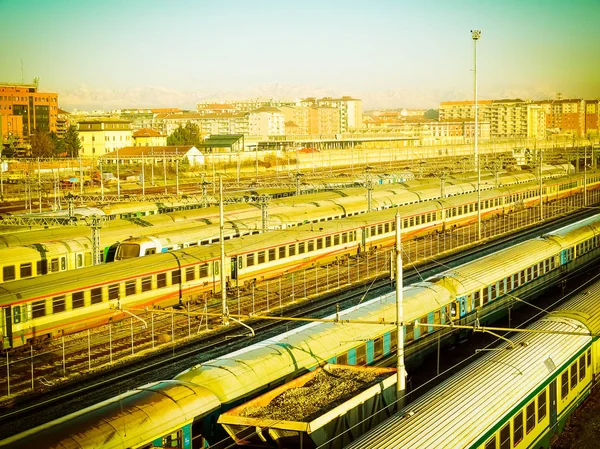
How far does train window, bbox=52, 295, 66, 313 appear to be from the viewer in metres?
20.5

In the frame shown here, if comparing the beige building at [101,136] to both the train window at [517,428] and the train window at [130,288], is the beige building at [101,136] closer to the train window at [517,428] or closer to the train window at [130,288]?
the train window at [130,288]

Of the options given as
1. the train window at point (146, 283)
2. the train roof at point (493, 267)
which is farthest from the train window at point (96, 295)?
the train roof at point (493, 267)

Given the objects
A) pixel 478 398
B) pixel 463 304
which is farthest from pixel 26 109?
pixel 478 398

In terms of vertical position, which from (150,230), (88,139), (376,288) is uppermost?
(88,139)

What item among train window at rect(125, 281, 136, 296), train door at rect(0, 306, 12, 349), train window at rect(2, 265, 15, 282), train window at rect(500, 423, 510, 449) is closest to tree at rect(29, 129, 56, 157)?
train window at rect(2, 265, 15, 282)

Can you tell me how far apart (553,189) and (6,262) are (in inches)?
1878

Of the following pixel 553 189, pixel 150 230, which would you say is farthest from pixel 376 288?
pixel 553 189

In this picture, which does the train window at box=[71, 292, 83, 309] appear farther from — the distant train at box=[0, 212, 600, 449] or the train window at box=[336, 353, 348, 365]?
the train window at box=[336, 353, 348, 365]

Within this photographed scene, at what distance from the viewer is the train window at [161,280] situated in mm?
23847

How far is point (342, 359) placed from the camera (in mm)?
15141

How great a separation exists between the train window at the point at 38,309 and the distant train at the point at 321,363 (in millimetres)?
8282

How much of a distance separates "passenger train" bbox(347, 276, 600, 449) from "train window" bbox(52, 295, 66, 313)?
1230cm

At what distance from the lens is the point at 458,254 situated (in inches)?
1442

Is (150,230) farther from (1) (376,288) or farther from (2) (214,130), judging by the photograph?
(2) (214,130)
